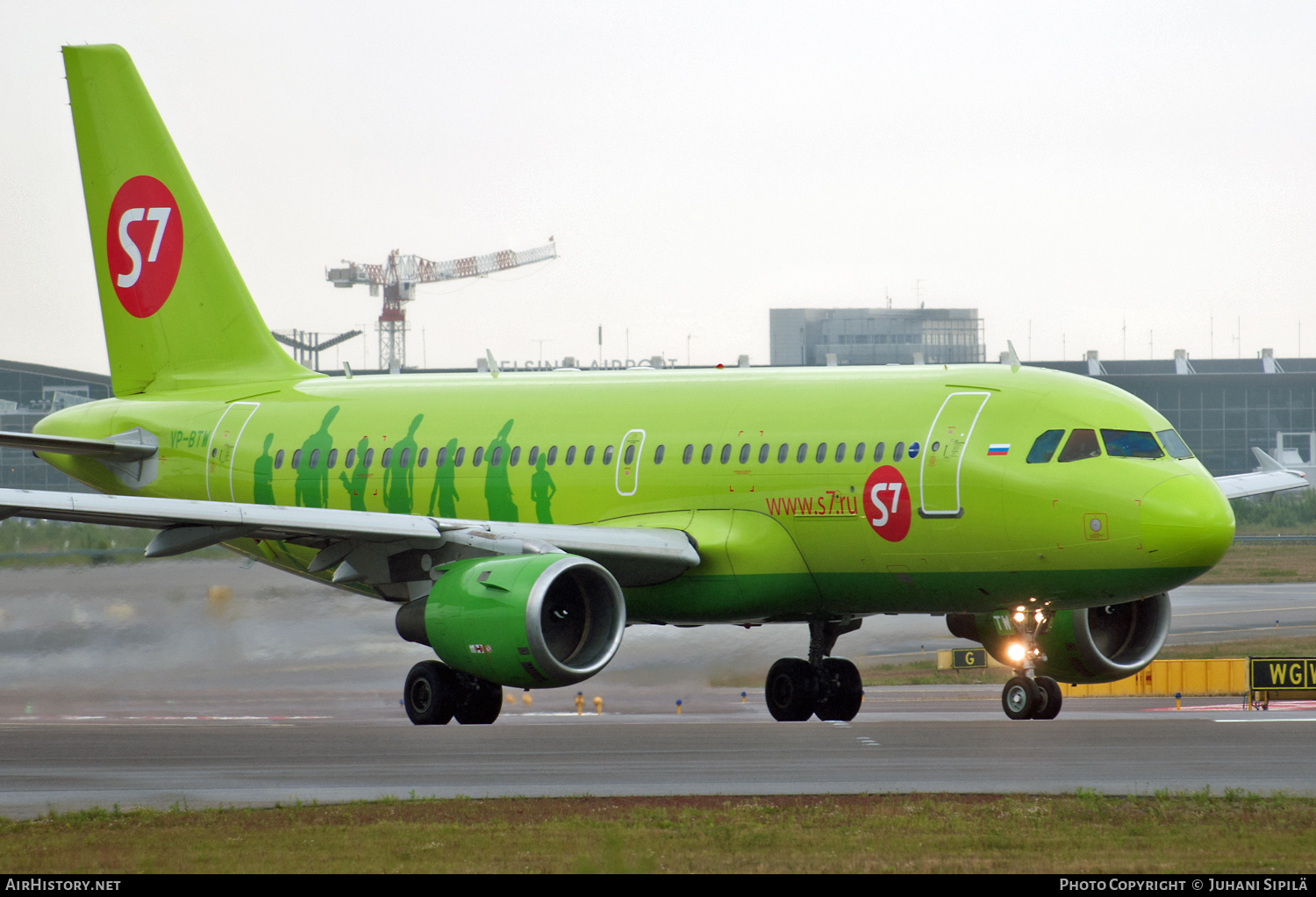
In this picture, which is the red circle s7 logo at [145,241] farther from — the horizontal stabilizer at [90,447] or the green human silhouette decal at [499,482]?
the green human silhouette decal at [499,482]

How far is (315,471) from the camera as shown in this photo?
3191 cm

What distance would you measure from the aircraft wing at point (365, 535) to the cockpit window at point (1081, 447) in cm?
585

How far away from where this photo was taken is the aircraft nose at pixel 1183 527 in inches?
931

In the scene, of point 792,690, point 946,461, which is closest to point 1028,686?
point 792,690

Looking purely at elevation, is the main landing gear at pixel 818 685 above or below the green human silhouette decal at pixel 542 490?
below

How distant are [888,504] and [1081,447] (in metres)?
2.93

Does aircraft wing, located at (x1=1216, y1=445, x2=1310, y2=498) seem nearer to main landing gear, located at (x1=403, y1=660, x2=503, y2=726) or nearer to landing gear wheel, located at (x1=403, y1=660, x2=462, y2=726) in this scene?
main landing gear, located at (x1=403, y1=660, x2=503, y2=726)

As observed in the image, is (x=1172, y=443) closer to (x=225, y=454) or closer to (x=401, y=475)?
(x=401, y=475)

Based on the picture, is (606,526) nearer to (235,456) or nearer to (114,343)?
(235,456)

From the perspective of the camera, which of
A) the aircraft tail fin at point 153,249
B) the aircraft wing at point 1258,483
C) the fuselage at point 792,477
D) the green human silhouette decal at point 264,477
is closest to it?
the fuselage at point 792,477

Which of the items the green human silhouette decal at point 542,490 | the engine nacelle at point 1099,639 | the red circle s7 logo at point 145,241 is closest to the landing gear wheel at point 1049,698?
the engine nacelle at point 1099,639

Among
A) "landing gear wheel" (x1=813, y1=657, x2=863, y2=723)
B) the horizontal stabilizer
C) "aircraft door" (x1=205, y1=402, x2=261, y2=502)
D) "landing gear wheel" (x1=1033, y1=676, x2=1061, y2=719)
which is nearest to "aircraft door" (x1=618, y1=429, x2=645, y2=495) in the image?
"landing gear wheel" (x1=813, y1=657, x2=863, y2=723)

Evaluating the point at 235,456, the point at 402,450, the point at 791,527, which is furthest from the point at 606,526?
the point at 235,456

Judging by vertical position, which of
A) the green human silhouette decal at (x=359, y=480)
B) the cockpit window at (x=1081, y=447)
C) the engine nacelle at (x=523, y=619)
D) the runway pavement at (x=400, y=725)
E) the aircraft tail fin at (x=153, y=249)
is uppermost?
the aircraft tail fin at (x=153, y=249)
